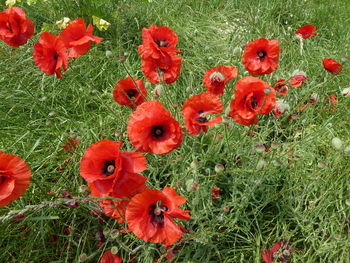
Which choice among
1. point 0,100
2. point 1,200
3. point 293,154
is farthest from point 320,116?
point 0,100

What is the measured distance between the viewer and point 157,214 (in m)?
1.20

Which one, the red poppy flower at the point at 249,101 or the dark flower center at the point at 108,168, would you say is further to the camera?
the red poppy flower at the point at 249,101

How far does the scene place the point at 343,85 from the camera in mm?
2818

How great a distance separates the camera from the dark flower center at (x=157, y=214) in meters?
1.18

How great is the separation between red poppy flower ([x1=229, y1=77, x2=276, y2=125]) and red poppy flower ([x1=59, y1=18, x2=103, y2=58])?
0.85 metres

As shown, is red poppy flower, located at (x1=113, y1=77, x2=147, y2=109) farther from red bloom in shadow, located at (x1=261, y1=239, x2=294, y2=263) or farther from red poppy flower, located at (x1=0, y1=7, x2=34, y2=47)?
red bloom in shadow, located at (x1=261, y1=239, x2=294, y2=263)

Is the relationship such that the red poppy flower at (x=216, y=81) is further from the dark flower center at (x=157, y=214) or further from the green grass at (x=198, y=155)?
the dark flower center at (x=157, y=214)

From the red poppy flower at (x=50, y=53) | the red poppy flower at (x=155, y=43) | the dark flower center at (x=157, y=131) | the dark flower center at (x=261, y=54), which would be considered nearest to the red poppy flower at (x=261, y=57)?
the dark flower center at (x=261, y=54)

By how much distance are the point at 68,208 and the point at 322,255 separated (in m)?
1.42

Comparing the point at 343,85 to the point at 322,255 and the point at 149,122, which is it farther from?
the point at 149,122

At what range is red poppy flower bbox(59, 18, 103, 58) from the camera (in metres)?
1.69

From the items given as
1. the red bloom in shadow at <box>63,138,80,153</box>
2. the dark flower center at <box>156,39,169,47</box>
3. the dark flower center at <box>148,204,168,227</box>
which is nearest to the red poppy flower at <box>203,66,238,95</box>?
the dark flower center at <box>156,39,169,47</box>

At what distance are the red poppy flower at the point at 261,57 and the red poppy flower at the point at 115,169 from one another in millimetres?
934

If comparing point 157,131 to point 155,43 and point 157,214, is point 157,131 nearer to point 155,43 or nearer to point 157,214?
point 157,214
